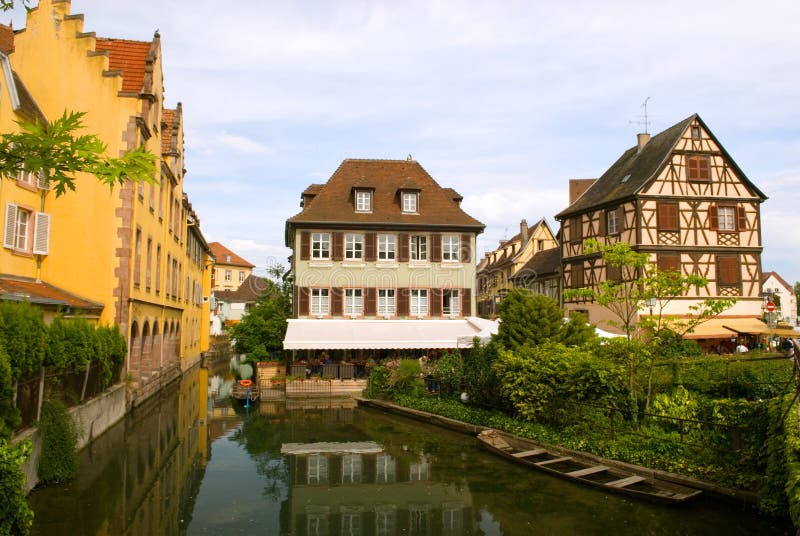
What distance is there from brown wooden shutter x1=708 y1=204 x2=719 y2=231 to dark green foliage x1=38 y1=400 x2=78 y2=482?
3075 cm

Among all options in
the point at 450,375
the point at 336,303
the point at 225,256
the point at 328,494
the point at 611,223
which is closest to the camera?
the point at 328,494

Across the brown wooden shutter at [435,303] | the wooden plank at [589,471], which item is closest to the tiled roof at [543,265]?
the brown wooden shutter at [435,303]

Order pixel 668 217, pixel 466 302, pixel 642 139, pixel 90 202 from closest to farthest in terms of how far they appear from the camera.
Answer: pixel 90 202 → pixel 466 302 → pixel 668 217 → pixel 642 139

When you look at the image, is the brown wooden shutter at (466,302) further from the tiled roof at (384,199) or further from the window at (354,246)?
the window at (354,246)

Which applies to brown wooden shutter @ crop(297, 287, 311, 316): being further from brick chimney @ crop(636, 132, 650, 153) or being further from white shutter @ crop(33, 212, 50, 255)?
brick chimney @ crop(636, 132, 650, 153)

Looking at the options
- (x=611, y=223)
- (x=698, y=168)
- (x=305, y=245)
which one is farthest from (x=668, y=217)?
(x=305, y=245)

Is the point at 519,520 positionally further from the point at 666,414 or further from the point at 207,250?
the point at 207,250

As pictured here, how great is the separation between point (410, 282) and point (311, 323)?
5.20m

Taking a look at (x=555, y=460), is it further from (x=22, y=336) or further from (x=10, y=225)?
(x=10, y=225)

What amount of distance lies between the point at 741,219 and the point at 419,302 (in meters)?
17.5

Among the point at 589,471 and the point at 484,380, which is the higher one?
the point at 484,380

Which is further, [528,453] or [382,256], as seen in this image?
[382,256]

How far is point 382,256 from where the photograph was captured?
3078 centimetres

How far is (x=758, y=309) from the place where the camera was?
3269 cm
